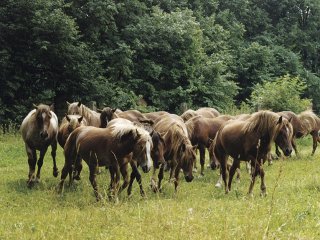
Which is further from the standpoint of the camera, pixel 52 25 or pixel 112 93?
pixel 112 93

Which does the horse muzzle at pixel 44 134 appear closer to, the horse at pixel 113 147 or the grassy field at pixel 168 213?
the grassy field at pixel 168 213

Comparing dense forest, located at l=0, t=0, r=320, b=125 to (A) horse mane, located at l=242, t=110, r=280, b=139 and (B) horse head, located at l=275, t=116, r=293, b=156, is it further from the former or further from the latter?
(B) horse head, located at l=275, t=116, r=293, b=156

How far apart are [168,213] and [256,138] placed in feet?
11.1

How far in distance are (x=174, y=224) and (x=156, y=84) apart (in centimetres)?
2347

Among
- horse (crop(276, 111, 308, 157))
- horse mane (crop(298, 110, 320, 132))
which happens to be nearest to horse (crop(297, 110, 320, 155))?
horse mane (crop(298, 110, 320, 132))

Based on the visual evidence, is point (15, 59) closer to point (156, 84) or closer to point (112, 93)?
point (112, 93)

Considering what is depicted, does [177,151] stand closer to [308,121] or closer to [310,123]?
[308,121]

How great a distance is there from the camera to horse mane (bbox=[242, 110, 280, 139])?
9.16 metres

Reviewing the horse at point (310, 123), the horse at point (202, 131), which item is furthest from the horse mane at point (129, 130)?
the horse at point (310, 123)

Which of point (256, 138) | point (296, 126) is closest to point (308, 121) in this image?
point (296, 126)

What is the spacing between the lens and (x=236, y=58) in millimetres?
41000

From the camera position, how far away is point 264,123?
30.2 feet

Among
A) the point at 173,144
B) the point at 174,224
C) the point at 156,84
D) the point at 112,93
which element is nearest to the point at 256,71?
the point at 156,84

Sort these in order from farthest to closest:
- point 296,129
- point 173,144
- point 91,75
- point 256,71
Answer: point 256,71, point 91,75, point 296,129, point 173,144
